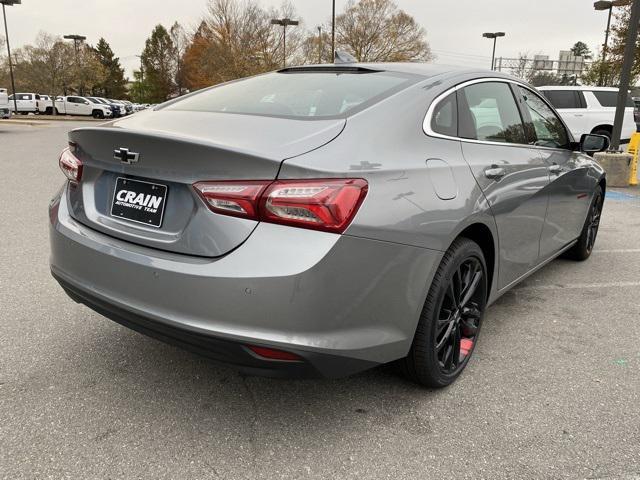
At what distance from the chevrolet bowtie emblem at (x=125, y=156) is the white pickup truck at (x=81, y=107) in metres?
46.4

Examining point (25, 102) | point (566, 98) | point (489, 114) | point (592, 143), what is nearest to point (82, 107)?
point (25, 102)

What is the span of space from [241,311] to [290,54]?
147 feet

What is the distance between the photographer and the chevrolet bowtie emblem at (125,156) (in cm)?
218

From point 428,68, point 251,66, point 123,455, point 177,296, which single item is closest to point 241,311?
point 177,296

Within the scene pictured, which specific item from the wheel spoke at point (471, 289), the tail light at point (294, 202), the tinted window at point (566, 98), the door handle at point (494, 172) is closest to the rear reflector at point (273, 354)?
the tail light at point (294, 202)

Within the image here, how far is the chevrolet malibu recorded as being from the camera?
6.34 feet

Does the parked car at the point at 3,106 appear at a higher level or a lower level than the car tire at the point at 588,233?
higher

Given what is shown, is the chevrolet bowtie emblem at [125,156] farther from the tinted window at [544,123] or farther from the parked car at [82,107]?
the parked car at [82,107]

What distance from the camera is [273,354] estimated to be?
1964 mm

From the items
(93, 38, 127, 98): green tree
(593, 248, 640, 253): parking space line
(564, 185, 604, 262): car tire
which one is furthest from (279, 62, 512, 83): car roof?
(93, 38, 127, 98): green tree

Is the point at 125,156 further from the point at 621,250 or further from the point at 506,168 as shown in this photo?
the point at 621,250

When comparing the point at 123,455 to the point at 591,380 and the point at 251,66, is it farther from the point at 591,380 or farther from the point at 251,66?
the point at 251,66

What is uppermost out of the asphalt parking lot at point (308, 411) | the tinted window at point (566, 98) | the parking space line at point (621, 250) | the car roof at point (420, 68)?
the tinted window at point (566, 98)

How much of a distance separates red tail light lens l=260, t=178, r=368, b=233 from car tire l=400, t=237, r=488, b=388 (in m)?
0.71
